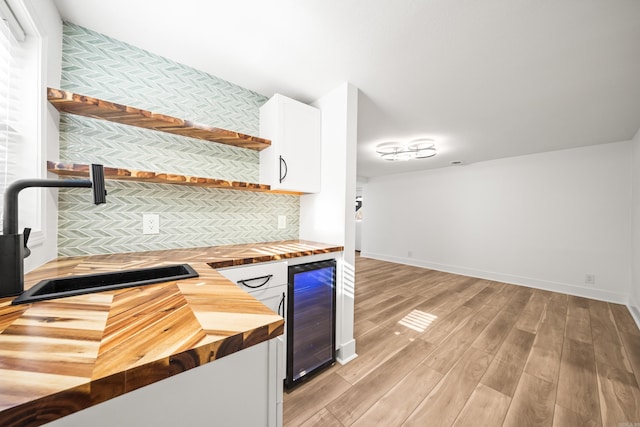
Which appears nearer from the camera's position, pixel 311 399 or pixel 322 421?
pixel 322 421

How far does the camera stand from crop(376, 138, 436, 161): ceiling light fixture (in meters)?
3.57

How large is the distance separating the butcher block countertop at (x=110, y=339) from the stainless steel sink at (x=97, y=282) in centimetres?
4

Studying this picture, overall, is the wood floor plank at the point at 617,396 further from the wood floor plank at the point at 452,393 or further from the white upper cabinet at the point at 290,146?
the white upper cabinet at the point at 290,146

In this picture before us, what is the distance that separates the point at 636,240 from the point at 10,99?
5653 mm

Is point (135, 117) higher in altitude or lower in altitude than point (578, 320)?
higher

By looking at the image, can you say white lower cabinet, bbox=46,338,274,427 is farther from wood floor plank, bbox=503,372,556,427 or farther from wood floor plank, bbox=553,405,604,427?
wood floor plank, bbox=553,405,604,427

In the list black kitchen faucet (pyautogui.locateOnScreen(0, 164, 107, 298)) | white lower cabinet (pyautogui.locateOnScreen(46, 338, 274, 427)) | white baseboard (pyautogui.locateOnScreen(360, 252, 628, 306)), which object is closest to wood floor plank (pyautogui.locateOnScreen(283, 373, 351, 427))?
white lower cabinet (pyautogui.locateOnScreen(46, 338, 274, 427))

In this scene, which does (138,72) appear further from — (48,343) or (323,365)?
(323,365)

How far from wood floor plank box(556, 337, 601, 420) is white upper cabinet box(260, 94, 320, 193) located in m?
2.25

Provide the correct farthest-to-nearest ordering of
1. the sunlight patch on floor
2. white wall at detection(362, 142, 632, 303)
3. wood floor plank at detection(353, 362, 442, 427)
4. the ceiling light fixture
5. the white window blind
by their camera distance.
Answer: the ceiling light fixture → white wall at detection(362, 142, 632, 303) → the sunlight patch on floor → wood floor plank at detection(353, 362, 442, 427) → the white window blind

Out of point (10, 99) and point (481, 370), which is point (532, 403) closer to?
point (481, 370)

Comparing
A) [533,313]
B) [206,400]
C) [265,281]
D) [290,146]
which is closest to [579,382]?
[533,313]

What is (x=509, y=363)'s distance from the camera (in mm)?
1864

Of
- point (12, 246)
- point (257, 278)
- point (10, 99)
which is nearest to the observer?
point (12, 246)
